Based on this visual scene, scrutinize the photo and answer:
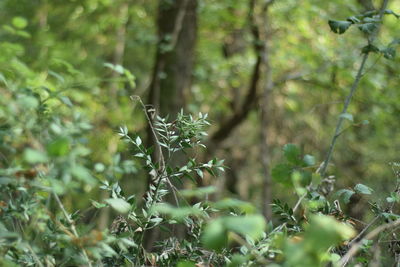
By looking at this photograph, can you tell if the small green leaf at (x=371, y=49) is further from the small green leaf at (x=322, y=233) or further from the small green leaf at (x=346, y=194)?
→ the small green leaf at (x=322, y=233)

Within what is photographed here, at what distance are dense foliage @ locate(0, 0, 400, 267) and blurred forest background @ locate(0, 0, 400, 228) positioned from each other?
0.04 metres

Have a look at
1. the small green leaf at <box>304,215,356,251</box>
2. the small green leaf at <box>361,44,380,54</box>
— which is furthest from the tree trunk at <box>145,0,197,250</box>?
the small green leaf at <box>304,215,356,251</box>

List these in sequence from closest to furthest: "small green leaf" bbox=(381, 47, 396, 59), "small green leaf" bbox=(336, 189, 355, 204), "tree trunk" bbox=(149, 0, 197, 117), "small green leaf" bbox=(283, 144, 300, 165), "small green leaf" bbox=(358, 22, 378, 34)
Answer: "small green leaf" bbox=(336, 189, 355, 204)
"small green leaf" bbox=(283, 144, 300, 165)
"small green leaf" bbox=(358, 22, 378, 34)
"small green leaf" bbox=(381, 47, 396, 59)
"tree trunk" bbox=(149, 0, 197, 117)

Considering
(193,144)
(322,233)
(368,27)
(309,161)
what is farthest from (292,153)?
Answer: (322,233)

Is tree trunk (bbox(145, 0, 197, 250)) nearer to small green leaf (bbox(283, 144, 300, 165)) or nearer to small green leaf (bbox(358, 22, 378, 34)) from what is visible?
small green leaf (bbox(358, 22, 378, 34))

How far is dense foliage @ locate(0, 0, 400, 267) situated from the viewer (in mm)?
1185

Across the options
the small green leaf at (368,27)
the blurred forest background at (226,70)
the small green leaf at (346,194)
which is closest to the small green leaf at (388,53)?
the small green leaf at (368,27)

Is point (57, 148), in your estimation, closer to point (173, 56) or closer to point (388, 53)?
point (388, 53)

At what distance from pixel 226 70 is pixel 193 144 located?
5.46m

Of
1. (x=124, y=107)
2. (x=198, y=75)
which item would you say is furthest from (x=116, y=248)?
(x=198, y=75)

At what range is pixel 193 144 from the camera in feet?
5.19

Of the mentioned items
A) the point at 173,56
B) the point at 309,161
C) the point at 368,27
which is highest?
the point at 368,27

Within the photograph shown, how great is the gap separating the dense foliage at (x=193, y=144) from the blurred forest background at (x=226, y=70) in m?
0.04

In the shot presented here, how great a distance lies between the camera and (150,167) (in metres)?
1.61
